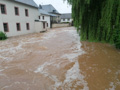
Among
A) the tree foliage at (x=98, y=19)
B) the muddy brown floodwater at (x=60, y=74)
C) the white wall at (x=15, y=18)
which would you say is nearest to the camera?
the muddy brown floodwater at (x=60, y=74)

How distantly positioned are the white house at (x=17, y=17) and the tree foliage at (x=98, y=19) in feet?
30.6

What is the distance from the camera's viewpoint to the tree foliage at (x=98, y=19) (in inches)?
287

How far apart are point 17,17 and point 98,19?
12.0 meters

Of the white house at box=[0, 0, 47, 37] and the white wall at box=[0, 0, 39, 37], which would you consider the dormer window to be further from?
the white wall at box=[0, 0, 39, 37]

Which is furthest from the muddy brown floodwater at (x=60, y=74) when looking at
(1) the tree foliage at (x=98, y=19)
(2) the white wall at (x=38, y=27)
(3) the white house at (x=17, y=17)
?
(2) the white wall at (x=38, y=27)

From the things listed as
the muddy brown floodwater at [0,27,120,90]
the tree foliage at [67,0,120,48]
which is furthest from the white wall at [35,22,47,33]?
the muddy brown floodwater at [0,27,120,90]

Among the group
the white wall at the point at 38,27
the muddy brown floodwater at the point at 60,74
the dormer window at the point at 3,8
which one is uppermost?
the dormer window at the point at 3,8

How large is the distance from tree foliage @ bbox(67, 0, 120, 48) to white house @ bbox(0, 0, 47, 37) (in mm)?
9332

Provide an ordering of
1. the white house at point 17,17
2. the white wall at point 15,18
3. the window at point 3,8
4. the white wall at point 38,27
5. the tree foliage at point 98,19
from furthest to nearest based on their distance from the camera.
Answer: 1. the white wall at point 38,27
2. the white wall at point 15,18
3. the white house at point 17,17
4. the window at point 3,8
5. the tree foliage at point 98,19

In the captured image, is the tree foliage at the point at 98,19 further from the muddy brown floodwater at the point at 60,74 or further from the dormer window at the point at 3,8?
the dormer window at the point at 3,8

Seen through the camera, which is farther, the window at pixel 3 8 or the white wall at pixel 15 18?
the white wall at pixel 15 18

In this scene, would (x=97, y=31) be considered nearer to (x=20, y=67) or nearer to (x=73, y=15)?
(x=73, y=15)

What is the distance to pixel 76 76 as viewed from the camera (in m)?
4.23

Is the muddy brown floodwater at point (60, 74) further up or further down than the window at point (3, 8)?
further down
